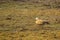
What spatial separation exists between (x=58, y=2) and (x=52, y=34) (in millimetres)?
4697

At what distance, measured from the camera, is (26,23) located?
6812 millimetres

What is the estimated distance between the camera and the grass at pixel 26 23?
572 centimetres

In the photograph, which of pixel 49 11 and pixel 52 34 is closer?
pixel 52 34

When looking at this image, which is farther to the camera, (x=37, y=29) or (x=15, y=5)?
(x=15, y=5)

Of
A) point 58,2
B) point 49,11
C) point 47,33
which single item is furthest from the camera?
point 58,2

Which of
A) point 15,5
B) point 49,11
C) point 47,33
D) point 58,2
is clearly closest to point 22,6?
point 15,5

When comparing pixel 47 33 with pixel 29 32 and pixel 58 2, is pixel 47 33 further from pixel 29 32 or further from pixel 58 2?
pixel 58 2

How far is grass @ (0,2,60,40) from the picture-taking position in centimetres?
572

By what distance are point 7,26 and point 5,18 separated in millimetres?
903

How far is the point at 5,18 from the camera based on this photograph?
289 inches

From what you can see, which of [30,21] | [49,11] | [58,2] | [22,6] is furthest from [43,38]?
[58,2]

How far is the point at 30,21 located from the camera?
704cm

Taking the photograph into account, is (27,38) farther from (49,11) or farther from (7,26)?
(49,11)

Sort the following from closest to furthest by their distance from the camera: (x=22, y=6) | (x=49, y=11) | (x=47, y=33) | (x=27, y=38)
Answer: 1. (x=27, y=38)
2. (x=47, y=33)
3. (x=49, y=11)
4. (x=22, y=6)
